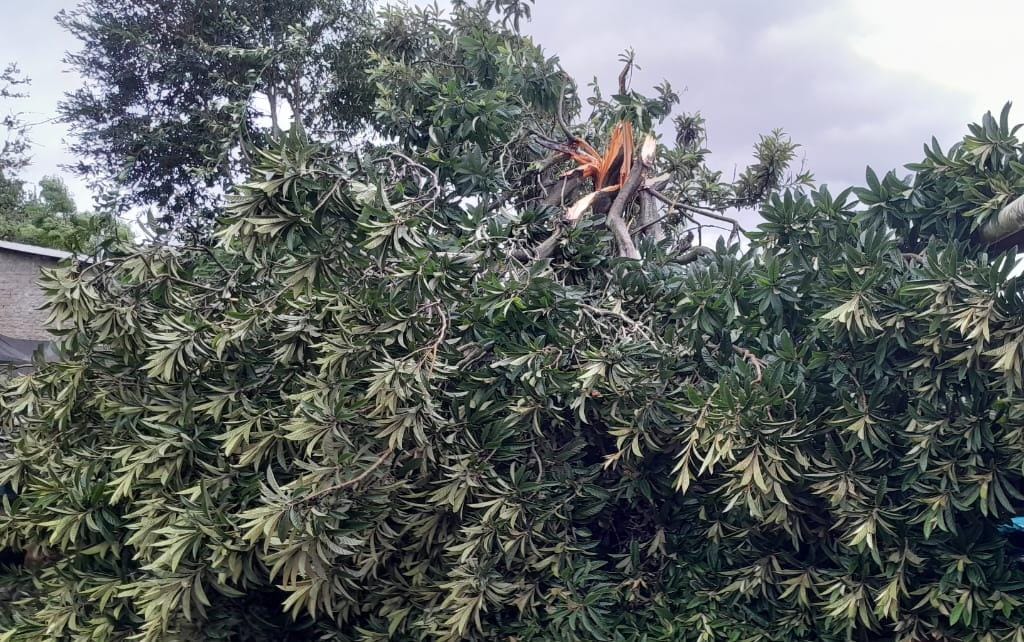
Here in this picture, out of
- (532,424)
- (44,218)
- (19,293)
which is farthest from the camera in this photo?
Answer: (44,218)

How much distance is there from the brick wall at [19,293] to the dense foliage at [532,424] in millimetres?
7274

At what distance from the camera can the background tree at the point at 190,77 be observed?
34.5 ft

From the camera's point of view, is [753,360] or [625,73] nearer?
[753,360]

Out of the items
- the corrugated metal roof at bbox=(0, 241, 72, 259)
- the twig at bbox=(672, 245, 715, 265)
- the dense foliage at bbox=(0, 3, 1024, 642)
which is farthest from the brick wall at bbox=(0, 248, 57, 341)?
the twig at bbox=(672, 245, 715, 265)

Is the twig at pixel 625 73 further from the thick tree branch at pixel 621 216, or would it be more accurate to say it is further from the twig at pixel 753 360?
the twig at pixel 753 360

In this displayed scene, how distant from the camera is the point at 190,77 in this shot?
11.0 meters

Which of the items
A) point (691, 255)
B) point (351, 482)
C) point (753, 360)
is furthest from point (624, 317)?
point (351, 482)

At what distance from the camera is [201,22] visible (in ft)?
35.4

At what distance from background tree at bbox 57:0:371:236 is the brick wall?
66.2 inches

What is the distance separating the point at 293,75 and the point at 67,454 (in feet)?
24.5

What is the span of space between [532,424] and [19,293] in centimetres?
975

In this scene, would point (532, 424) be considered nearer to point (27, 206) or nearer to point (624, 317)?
point (624, 317)

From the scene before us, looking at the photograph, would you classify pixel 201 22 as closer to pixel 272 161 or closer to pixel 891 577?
pixel 272 161

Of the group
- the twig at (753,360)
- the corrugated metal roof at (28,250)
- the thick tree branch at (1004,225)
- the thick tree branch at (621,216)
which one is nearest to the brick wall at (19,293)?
the corrugated metal roof at (28,250)
